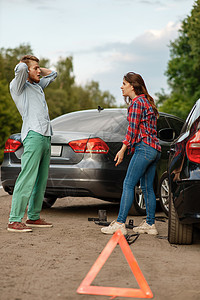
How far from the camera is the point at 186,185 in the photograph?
18.5 ft

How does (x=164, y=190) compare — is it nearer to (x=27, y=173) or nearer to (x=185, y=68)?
(x=27, y=173)

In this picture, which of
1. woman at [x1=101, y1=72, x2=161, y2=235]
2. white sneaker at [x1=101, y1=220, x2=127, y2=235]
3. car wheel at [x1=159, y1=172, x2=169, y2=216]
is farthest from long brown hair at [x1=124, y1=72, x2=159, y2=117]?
car wheel at [x1=159, y1=172, x2=169, y2=216]

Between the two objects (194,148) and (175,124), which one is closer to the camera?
(194,148)

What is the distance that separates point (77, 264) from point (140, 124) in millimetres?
2201

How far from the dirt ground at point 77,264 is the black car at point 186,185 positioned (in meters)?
0.19

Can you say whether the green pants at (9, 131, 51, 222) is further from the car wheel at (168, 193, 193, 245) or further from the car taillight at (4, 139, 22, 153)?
the car wheel at (168, 193, 193, 245)

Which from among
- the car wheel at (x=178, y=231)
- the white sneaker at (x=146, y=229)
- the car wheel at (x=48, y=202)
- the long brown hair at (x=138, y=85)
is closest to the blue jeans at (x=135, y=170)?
the white sneaker at (x=146, y=229)

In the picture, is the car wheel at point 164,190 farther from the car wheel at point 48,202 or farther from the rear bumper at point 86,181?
the car wheel at point 48,202

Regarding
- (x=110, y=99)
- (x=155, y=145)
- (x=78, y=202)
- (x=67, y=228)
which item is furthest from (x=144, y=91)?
(x=110, y=99)

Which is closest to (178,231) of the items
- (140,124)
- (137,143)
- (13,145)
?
(137,143)

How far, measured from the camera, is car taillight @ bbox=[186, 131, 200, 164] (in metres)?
5.57

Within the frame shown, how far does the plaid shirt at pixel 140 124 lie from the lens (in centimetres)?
673

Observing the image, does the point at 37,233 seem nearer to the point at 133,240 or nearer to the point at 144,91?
the point at 133,240

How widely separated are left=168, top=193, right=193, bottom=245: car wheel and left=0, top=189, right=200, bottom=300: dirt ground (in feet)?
0.30
